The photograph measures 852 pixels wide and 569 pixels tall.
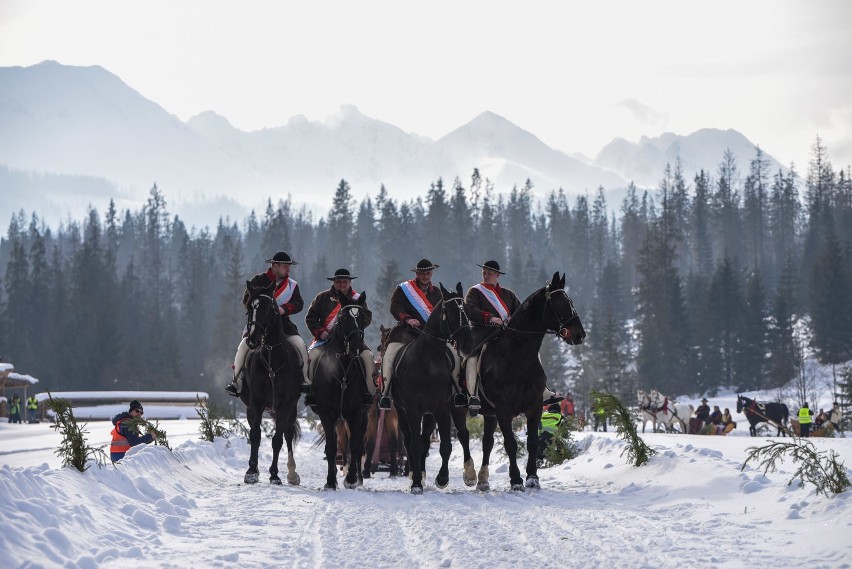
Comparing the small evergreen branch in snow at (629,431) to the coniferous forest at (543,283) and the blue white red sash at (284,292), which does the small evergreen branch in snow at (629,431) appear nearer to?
the blue white red sash at (284,292)

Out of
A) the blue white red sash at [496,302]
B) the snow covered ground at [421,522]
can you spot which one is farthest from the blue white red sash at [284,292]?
the blue white red sash at [496,302]

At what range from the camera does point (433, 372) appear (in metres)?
13.6

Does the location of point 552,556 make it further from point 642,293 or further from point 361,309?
point 642,293

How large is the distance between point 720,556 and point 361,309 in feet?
23.6

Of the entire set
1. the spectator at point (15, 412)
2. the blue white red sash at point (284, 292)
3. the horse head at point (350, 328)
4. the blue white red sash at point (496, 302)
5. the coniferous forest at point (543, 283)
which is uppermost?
the coniferous forest at point (543, 283)

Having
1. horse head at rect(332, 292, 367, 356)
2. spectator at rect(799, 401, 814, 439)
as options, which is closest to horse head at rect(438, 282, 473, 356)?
horse head at rect(332, 292, 367, 356)

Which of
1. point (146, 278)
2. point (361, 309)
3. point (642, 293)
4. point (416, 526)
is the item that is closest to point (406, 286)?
point (361, 309)

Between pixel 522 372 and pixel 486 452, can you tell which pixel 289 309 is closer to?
pixel 486 452

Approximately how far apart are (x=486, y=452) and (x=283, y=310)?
3.88 m

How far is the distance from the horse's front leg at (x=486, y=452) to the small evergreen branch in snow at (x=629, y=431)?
6.80 ft

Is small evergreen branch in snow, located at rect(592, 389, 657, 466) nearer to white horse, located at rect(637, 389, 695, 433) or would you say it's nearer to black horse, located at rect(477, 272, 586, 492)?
black horse, located at rect(477, 272, 586, 492)

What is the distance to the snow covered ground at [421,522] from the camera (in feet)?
26.4

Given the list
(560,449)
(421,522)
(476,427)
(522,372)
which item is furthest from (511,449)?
(476,427)

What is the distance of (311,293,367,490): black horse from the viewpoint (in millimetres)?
14047
